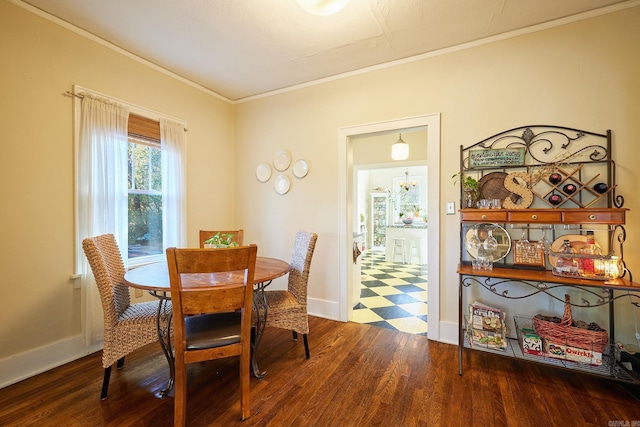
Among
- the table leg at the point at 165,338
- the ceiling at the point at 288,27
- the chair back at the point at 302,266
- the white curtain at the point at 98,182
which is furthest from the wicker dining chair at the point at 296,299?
the ceiling at the point at 288,27

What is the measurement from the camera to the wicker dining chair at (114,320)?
1.71m

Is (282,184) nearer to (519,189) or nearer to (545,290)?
(519,189)

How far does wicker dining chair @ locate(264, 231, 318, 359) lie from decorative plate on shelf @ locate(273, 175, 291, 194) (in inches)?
38.5

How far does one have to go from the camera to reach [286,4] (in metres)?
1.95

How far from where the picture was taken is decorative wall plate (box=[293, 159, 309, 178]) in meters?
3.15

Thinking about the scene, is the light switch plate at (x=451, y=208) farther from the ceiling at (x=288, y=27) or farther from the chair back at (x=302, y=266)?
the ceiling at (x=288, y=27)

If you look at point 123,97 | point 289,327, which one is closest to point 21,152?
point 123,97

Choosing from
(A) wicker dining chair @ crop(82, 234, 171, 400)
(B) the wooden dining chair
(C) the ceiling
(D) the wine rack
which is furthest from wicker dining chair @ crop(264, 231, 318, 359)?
(D) the wine rack

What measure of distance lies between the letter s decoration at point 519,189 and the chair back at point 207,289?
1984mm

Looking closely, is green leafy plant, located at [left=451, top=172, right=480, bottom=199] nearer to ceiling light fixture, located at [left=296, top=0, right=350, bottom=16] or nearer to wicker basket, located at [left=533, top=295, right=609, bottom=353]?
wicker basket, located at [left=533, top=295, right=609, bottom=353]

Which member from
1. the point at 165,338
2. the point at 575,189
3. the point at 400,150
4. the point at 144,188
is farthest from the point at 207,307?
the point at 400,150

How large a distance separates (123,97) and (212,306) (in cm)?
232

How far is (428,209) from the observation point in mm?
2592

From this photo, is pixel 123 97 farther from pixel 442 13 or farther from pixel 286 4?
pixel 442 13
